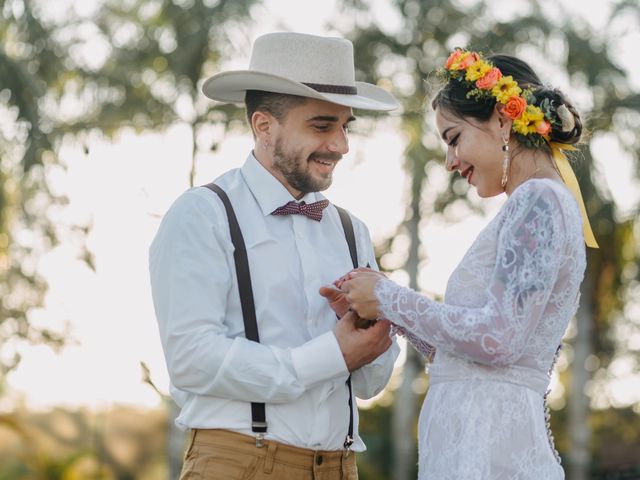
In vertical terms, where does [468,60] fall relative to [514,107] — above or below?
above

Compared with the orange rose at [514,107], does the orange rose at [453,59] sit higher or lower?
higher

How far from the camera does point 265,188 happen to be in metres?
3.53

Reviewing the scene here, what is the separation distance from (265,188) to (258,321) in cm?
44

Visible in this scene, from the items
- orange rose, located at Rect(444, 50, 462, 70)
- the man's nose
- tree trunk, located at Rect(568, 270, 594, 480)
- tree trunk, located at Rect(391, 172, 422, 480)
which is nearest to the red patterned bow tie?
the man's nose

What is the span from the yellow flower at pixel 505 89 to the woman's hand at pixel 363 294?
0.60 m

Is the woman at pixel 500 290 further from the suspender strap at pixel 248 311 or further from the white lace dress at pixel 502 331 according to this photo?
the suspender strap at pixel 248 311

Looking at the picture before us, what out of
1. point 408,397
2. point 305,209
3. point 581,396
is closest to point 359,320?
point 305,209

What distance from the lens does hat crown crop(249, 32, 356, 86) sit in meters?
3.59

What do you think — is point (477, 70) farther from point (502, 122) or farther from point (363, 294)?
point (363, 294)

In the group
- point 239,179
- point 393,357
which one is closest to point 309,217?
point 239,179

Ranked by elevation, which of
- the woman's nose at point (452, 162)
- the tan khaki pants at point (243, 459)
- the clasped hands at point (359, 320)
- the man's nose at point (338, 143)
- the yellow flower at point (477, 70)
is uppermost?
the yellow flower at point (477, 70)

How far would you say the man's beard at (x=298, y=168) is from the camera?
11.7 ft

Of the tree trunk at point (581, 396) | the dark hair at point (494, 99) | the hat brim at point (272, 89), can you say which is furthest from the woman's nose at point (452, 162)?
the tree trunk at point (581, 396)

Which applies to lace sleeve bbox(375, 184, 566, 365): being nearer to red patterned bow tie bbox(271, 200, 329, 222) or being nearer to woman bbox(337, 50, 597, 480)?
woman bbox(337, 50, 597, 480)
